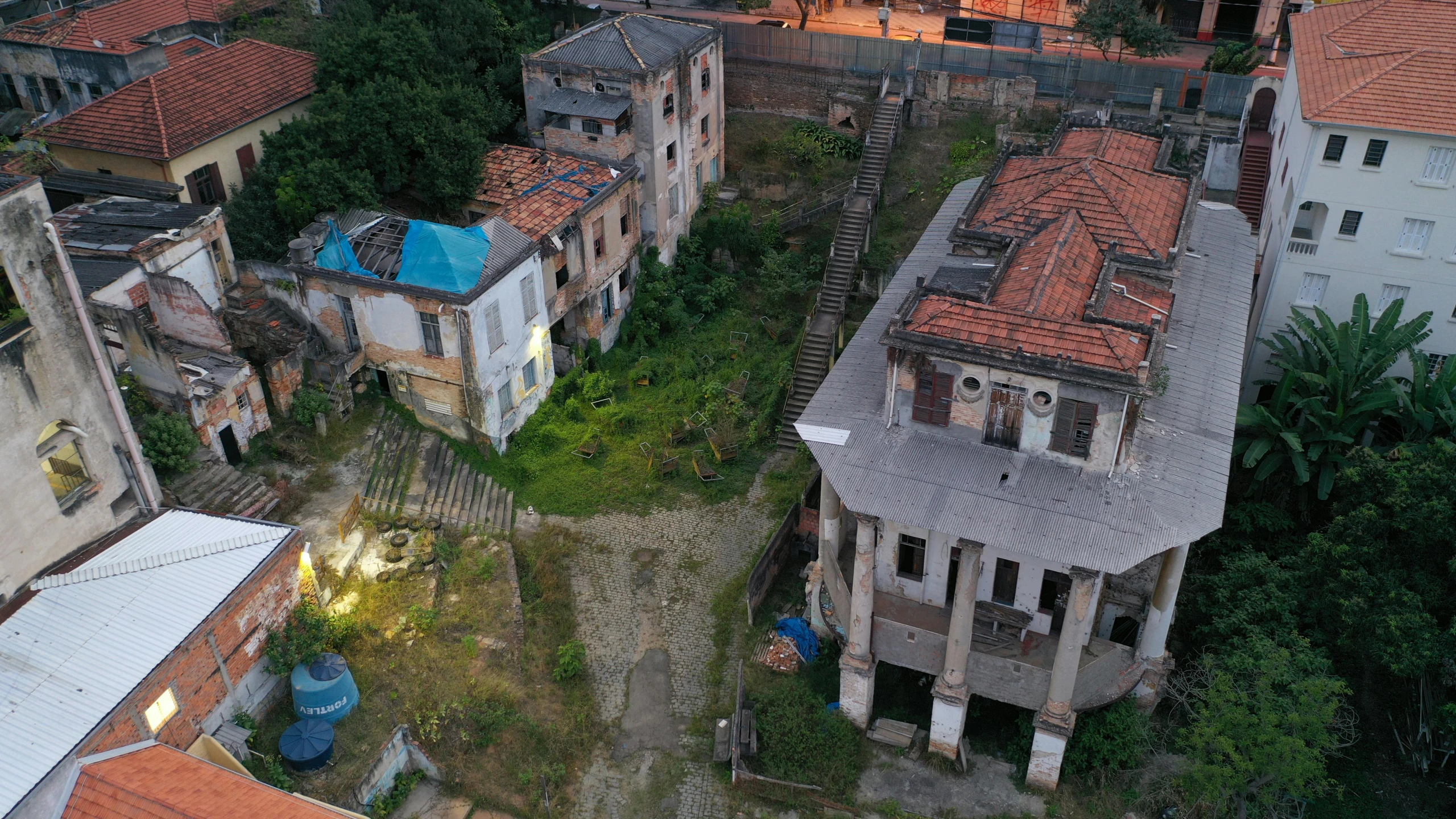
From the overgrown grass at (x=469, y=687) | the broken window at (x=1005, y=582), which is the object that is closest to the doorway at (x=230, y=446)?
the overgrown grass at (x=469, y=687)

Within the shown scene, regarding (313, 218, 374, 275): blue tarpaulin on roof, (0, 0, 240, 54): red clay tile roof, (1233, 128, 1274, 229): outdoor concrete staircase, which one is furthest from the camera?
(0, 0, 240, 54): red clay tile roof

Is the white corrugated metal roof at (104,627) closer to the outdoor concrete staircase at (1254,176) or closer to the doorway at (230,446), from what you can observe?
the doorway at (230,446)

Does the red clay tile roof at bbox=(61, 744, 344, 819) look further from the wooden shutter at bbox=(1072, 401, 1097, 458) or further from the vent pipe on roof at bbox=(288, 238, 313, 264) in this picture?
the wooden shutter at bbox=(1072, 401, 1097, 458)

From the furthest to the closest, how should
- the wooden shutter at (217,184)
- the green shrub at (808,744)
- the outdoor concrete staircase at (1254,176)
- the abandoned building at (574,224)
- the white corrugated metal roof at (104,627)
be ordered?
the outdoor concrete staircase at (1254,176) < the wooden shutter at (217,184) < the abandoned building at (574,224) < the green shrub at (808,744) < the white corrugated metal roof at (104,627)

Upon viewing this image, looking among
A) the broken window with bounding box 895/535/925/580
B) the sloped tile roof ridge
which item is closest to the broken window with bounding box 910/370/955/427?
the broken window with bounding box 895/535/925/580

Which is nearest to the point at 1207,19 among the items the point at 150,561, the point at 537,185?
the point at 537,185

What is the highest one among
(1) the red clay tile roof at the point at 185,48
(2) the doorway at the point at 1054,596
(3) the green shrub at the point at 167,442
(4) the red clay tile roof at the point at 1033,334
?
(1) the red clay tile roof at the point at 185,48

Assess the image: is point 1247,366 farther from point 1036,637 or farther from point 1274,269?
point 1036,637

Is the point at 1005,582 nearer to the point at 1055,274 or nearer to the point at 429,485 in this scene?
the point at 1055,274
